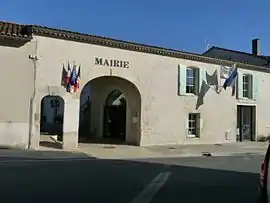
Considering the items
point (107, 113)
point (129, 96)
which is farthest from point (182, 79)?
point (107, 113)

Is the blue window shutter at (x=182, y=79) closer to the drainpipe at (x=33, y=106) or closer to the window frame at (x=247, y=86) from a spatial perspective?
the window frame at (x=247, y=86)

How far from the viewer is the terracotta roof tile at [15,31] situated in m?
19.8

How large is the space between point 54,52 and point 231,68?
12892 millimetres

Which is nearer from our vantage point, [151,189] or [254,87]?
[151,189]

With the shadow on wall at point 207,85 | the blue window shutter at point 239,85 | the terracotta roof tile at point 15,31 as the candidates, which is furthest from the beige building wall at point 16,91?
the blue window shutter at point 239,85

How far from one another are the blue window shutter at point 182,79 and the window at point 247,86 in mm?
6141

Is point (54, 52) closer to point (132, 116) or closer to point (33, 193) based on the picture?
point (132, 116)

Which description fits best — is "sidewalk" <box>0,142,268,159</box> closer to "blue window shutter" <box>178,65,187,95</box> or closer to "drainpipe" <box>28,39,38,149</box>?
"drainpipe" <box>28,39,38,149</box>

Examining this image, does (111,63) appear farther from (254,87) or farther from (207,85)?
(254,87)

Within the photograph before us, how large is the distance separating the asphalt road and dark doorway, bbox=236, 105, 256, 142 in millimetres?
14652

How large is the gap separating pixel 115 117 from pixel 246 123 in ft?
30.7

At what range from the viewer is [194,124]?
27766mm

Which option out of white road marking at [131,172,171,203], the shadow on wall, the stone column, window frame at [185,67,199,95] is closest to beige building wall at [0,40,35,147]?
the stone column

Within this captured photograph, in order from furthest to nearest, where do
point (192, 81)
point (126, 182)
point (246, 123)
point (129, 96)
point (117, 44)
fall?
point (246, 123) → point (192, 81) → point (129, 96) → point (117, 44) → point (126, 182)
